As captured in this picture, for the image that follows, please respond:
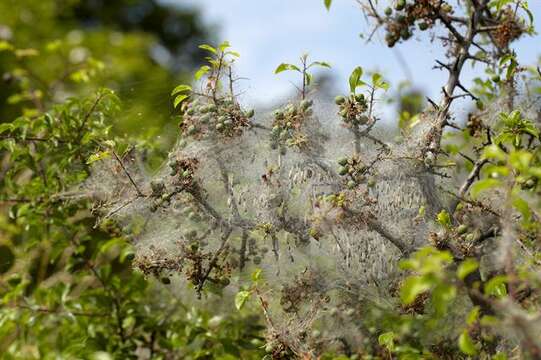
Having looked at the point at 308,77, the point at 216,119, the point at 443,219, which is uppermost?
the point at 308,77

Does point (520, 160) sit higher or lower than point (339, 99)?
lower

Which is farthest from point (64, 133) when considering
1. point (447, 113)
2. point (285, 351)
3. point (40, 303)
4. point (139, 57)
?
point (139, 57)

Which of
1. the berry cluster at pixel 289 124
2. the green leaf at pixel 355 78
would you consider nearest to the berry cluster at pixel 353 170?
the berry cluster at pixel 289 124

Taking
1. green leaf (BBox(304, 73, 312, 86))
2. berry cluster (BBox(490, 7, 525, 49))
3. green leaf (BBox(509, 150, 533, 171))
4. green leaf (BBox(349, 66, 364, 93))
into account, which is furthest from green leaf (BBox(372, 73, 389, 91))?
green leaf (BBox(509, 150, 533, 171))

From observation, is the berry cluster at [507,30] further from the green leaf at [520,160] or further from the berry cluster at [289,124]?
the green leaf at [520,160]

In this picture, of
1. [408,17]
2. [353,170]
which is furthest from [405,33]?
[353,170]

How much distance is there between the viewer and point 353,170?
6.69 feet

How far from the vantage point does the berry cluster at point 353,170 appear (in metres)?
2.03

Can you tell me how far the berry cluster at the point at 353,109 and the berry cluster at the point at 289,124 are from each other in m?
0.11

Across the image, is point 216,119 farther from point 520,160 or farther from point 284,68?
point 520,160

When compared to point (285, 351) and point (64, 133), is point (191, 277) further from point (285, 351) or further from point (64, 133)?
point (64, 133)

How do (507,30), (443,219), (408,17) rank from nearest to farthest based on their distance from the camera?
(443,219)
(408,17)
(507,30)

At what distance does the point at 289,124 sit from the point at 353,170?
0.28m

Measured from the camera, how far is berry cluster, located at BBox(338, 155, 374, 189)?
2025 millimetres
